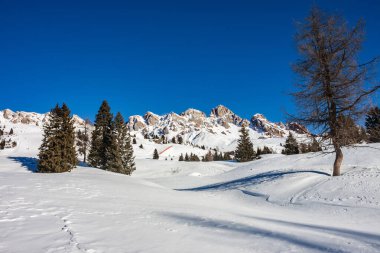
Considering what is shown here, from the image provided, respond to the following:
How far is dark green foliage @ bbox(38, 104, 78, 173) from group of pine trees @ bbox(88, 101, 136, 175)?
664 cm

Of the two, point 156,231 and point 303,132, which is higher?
point 303,132

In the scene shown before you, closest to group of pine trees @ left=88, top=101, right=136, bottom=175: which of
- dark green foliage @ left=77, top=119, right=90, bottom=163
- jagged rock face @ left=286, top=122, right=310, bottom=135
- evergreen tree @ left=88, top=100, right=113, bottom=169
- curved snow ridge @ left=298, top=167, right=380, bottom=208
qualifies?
evergreen tree @ left=88, top=100, right=113, bottom=169

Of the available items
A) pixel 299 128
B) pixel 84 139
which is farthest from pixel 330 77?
pixel 84 139

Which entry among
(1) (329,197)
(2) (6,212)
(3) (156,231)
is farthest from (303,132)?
(2) (6,212)

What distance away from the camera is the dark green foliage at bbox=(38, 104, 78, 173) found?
30234 millimetres

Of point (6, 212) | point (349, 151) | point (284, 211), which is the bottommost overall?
point (284, 211)

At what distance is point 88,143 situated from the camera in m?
46.5

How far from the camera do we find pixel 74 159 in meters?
32.7

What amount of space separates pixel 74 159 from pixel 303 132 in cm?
2585

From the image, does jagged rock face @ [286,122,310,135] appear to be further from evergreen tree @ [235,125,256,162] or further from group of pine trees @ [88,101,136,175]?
evergreen tree @ [235,125,256,162]

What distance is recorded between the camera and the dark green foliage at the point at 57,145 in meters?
30.2

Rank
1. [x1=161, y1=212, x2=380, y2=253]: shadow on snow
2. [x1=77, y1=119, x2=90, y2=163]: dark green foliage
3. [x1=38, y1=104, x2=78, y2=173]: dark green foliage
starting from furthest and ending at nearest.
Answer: [x1=77, y1=119, x2=90, y2=163]: dark green foliage
[x1=38, y1=104, x2=78, y2=173]: dark green foliage
[x1=161, y1=212, x2=380, y2=253]: shadow on snow

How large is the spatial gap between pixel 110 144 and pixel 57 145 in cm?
968

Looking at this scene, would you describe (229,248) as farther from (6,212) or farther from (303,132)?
(303,132)
